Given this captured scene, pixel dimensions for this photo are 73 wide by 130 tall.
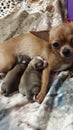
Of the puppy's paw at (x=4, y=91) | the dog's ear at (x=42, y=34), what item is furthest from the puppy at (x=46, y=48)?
the puppy's paw at (x=4, y=91)

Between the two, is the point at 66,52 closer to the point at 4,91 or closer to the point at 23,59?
the point at 23,59

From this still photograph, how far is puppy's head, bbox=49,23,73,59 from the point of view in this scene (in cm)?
167

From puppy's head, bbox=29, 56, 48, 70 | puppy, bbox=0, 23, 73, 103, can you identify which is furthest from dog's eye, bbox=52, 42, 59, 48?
puppy's head, bbox=29, 56, 48, 70

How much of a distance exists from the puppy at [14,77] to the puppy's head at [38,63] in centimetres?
7

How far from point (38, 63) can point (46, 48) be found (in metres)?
0.16

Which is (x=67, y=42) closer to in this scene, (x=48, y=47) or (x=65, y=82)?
(x=48, y=47)

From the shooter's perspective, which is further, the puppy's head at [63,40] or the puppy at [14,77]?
the puppy's head at [63,40]

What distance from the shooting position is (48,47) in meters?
1.78

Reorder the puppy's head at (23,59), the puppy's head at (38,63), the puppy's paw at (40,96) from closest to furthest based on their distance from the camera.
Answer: the puppy's paw at (40,96) < the puppy's head at (38,63) < the puppy's head at (23,59)

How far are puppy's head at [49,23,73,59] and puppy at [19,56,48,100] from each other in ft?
0.37

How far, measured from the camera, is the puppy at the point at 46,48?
1.68 meters

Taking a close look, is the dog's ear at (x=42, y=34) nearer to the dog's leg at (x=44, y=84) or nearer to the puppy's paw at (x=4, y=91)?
the dog's leg at (x=44, y=84)

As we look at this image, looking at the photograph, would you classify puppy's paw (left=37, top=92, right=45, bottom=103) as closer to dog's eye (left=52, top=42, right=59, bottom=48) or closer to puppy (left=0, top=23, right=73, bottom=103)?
puppy (left=0, top=23, right=73, bottom=103)

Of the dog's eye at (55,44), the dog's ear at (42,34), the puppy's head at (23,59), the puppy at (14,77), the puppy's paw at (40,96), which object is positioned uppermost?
the dog's ear at (42,34)
